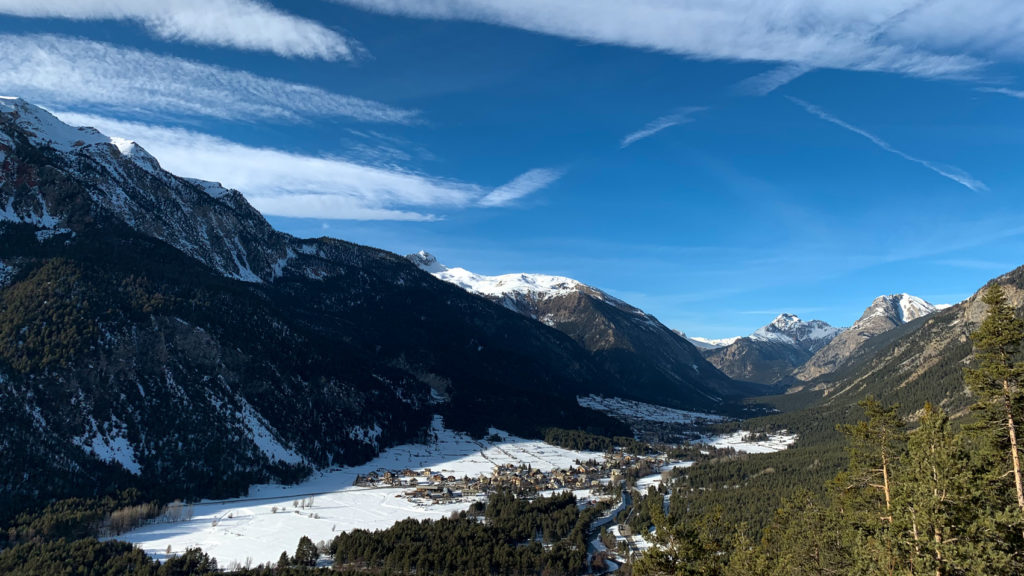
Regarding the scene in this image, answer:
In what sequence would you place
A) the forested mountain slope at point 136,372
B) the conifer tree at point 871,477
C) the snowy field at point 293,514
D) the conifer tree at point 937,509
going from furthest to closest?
the forested mountain slope at point 136,372, the snowy field at point 293,514, the conifer tree at point 871,477, the conifer tree at point 937,509

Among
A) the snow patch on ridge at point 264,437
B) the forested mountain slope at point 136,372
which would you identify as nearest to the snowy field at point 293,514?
the forested mountain slope at point 136,372

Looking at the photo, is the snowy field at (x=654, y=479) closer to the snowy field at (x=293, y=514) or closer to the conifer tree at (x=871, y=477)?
the snowy field at (x=293, y=514)

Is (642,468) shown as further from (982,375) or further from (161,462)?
(982,375)

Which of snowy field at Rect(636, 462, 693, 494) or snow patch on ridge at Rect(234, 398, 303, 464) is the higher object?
snow patch on ridge at Rect(234, 398, 303, 464)

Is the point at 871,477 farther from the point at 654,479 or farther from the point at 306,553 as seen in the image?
the point at 654,479

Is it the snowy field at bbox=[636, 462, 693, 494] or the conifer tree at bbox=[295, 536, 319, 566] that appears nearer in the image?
the conifer tree at bbox=[295, 536, 319, 566]

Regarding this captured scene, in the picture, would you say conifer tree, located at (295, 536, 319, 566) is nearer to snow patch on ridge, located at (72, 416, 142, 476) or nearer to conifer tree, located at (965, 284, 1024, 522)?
snow patch on ridge, located at (72, 416, 142, 476)

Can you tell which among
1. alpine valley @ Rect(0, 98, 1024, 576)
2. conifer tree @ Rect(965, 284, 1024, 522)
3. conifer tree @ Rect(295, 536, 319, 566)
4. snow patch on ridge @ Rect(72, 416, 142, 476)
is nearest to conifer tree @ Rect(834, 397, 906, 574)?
alpine valley @ Rect(0, 98, 1024, 576)
